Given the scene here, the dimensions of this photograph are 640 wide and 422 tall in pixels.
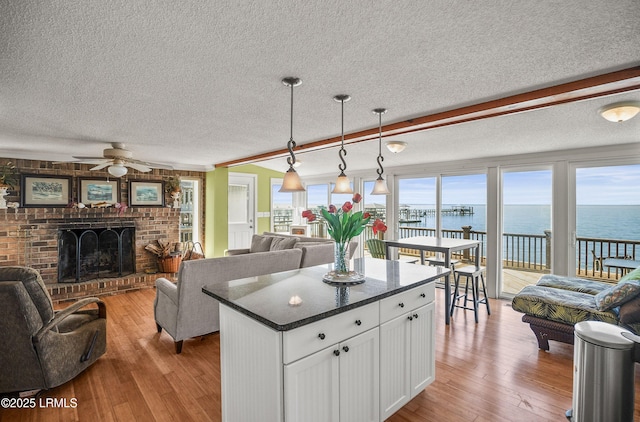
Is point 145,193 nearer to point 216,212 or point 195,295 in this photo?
point 216,212

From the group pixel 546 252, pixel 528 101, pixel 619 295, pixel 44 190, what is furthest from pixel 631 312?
pixel 44 190

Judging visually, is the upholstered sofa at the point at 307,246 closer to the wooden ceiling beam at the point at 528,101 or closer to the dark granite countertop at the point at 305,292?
the dark granite countertop at the point at 305,292

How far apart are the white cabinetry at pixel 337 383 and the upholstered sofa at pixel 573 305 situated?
83.6 inches

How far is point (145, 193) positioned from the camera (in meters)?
5.64

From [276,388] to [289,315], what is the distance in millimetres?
339

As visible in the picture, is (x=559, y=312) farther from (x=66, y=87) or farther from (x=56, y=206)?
(x=56, y=206)

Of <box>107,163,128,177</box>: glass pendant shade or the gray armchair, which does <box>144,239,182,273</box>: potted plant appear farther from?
the gray armchair

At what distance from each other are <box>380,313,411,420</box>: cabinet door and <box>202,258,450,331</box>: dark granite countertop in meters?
0.25

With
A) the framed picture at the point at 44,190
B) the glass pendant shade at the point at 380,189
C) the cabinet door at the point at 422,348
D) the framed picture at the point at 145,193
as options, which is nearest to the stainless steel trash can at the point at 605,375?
the cabinet door at the point at 422,348

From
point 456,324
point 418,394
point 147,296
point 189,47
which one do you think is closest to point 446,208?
point 456,324

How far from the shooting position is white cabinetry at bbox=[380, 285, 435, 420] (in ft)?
6.22

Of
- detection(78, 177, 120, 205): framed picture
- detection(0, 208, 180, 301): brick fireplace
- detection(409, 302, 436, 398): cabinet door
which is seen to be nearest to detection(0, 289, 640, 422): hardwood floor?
detection(409, 302, 436, 398): cabinet door

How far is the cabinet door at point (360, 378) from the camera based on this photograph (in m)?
1.64

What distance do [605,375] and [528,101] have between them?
1819 millimetres
